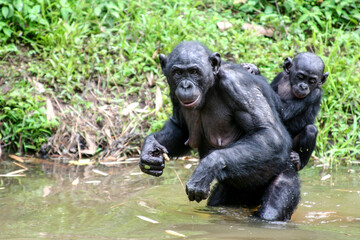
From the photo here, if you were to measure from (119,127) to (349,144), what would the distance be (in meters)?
3.74

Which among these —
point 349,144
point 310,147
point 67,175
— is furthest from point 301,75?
point 67,175

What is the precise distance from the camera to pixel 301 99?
6.85 metres

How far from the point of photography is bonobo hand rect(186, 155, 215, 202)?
5.15 meters

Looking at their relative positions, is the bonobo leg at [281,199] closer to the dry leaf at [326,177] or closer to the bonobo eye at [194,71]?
the bonobo eye at [194,71]

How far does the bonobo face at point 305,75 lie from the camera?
269 inches

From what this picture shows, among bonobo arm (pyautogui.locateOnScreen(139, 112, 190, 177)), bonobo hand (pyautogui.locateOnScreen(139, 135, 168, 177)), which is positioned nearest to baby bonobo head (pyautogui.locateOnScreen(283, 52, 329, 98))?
bonobo arm (pyautogui.locateOnScreen(139, 112, 190, 177))

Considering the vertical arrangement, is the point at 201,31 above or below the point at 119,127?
above

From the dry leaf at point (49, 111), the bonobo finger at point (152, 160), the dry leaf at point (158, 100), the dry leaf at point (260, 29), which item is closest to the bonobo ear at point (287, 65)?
the bonobo finger at point (152, 160)

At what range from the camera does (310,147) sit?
6.40 m

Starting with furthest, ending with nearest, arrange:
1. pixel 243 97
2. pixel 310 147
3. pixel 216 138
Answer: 1. pixel 310 147
2. pixel 216 138
3. pixel 243 97

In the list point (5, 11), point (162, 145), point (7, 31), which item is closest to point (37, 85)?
point (7, 31)

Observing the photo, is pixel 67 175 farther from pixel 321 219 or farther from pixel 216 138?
pixel 321 219

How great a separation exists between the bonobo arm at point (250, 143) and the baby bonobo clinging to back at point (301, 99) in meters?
0.78

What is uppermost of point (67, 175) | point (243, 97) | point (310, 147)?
point (243, 97)
